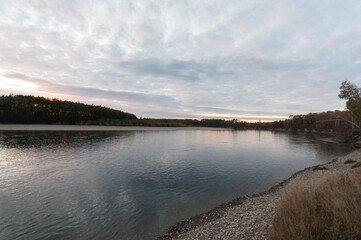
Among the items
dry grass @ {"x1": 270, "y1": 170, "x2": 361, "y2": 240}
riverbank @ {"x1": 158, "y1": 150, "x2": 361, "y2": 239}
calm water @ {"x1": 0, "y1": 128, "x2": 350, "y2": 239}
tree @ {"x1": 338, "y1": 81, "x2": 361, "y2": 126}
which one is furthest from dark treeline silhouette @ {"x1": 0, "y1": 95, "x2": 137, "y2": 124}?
tree @ {"x1": 338, "y1": 81, "x2": 361, "y2": 126}

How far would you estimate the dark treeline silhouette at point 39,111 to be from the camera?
77.8 meters

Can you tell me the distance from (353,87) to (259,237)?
68.5 m

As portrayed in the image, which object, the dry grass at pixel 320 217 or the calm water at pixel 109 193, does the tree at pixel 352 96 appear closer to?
the calm water at pixel 109 193

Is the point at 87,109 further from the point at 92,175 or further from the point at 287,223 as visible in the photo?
the point at 287,223

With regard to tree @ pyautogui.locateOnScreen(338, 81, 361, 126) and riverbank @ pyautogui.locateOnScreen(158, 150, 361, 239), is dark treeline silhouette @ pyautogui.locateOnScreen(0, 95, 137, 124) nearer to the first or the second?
riverbank @ pyautogui.locateOnScreen(158, 150, 361, 239)

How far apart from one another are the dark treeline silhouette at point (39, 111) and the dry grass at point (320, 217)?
110m

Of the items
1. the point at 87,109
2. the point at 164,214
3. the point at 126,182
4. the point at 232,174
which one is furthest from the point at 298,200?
the point at 87,109

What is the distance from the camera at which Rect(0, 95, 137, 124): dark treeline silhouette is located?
255ft

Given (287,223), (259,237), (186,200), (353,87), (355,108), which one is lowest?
(186,200)

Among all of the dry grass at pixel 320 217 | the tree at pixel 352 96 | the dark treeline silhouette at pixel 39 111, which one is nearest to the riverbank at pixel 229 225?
the dry grass at pixel 320 217

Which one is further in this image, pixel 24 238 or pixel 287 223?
pixel 24 238

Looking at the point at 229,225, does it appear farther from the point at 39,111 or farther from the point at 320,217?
the point at 39,111

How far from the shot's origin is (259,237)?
5.95m

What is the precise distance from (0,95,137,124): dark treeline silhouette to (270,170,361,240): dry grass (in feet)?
362
